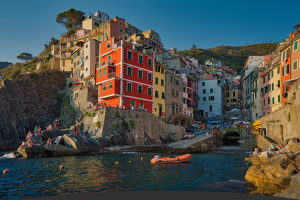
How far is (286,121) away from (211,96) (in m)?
43.2

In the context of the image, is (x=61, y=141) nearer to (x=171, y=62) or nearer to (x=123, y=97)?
(x=123, y=97)

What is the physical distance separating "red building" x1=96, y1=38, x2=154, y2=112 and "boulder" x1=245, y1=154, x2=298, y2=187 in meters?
30.1

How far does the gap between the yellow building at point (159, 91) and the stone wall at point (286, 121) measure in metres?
21.3

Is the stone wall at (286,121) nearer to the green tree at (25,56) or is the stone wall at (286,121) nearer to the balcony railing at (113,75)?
the balcony railing at (113,75)

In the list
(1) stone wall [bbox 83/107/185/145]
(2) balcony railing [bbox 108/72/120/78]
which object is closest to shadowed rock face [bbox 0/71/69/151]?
(1) stone wall [bbox 83/107/185/145]

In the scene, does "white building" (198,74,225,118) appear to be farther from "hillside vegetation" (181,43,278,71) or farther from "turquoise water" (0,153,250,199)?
"hillside vegetation" (181,43,278,71)

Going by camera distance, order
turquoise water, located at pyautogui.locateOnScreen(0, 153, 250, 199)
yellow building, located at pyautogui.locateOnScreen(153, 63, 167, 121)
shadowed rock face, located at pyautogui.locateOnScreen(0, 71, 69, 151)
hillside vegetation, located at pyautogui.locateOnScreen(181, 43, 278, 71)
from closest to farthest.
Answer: turquoise water, located at pyautogui.locateOnScreen(0, 153, 250, 199), shadowed rock face, located at pyautogui.locateOnScreen(0, 71, 69, 151), yellow building, located at pyautogui.locateOnScreen(153, 63, 167, 121), hillside vegetation, located at pyautogui.locateOnScreen(181, 43, 278, 71)

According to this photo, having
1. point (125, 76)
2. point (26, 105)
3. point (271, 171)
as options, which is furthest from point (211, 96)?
point (271, 171)

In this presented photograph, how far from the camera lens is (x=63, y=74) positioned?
70.3 metres

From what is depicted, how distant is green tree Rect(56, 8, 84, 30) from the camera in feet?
316

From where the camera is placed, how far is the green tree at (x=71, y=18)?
316ft

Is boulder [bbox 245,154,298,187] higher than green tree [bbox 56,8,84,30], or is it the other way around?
green tree [bbox 56,8,84,30]

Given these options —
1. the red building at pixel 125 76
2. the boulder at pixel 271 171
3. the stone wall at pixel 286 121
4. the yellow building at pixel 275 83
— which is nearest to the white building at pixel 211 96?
the yellow building at pixel 275 83

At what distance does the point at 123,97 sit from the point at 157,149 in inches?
490
